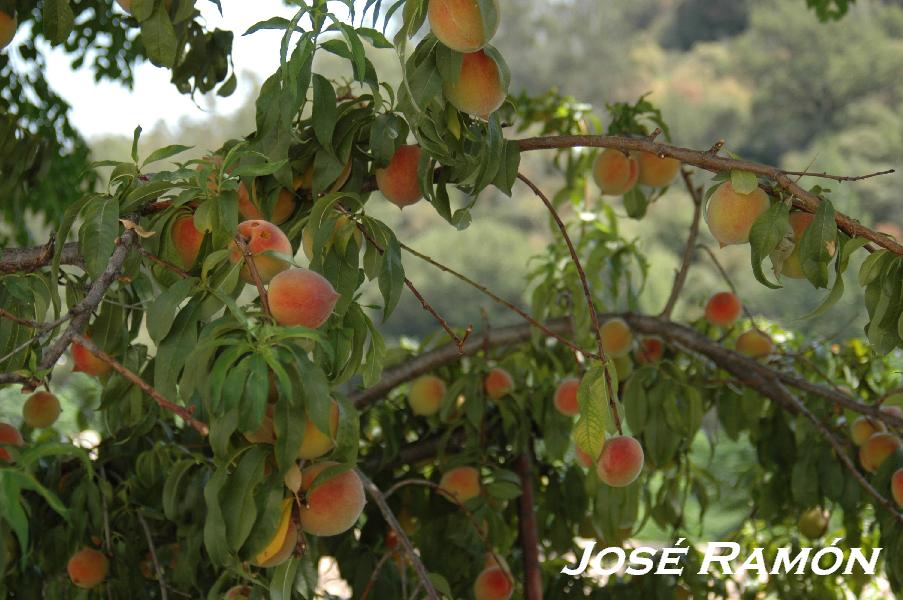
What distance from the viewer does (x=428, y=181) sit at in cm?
88

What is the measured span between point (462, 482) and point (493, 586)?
18 cm

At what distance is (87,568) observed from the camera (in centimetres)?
113

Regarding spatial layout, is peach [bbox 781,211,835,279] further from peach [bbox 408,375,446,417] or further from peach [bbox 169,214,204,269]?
peach [bbox 408,375,446,417]

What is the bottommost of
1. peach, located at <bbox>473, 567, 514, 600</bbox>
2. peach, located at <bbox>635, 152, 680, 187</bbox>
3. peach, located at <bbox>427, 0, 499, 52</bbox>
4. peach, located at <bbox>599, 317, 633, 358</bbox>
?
peach, located at <bbox>473, 567, 514, 600</bbox>

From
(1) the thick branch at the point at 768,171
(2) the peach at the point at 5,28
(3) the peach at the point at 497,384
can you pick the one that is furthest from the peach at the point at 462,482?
(2) the peach at the point at 5,28

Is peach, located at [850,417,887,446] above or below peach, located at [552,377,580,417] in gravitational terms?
above

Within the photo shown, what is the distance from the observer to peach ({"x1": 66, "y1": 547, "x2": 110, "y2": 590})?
3.69 ft

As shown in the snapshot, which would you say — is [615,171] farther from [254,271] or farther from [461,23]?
[254,271]

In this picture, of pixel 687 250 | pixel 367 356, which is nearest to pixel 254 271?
pixel 367 356

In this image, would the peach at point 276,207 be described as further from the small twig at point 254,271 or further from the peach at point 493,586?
the peach at point 493,586

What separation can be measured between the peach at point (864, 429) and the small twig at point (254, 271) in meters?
0.96

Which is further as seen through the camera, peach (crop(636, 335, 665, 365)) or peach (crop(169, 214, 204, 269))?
peach (crop(636, 335, 665, 365))

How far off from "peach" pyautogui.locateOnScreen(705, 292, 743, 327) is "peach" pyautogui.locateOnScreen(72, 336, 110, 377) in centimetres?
92

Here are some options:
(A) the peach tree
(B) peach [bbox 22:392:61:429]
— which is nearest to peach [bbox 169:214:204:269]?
(A) the peach tree
